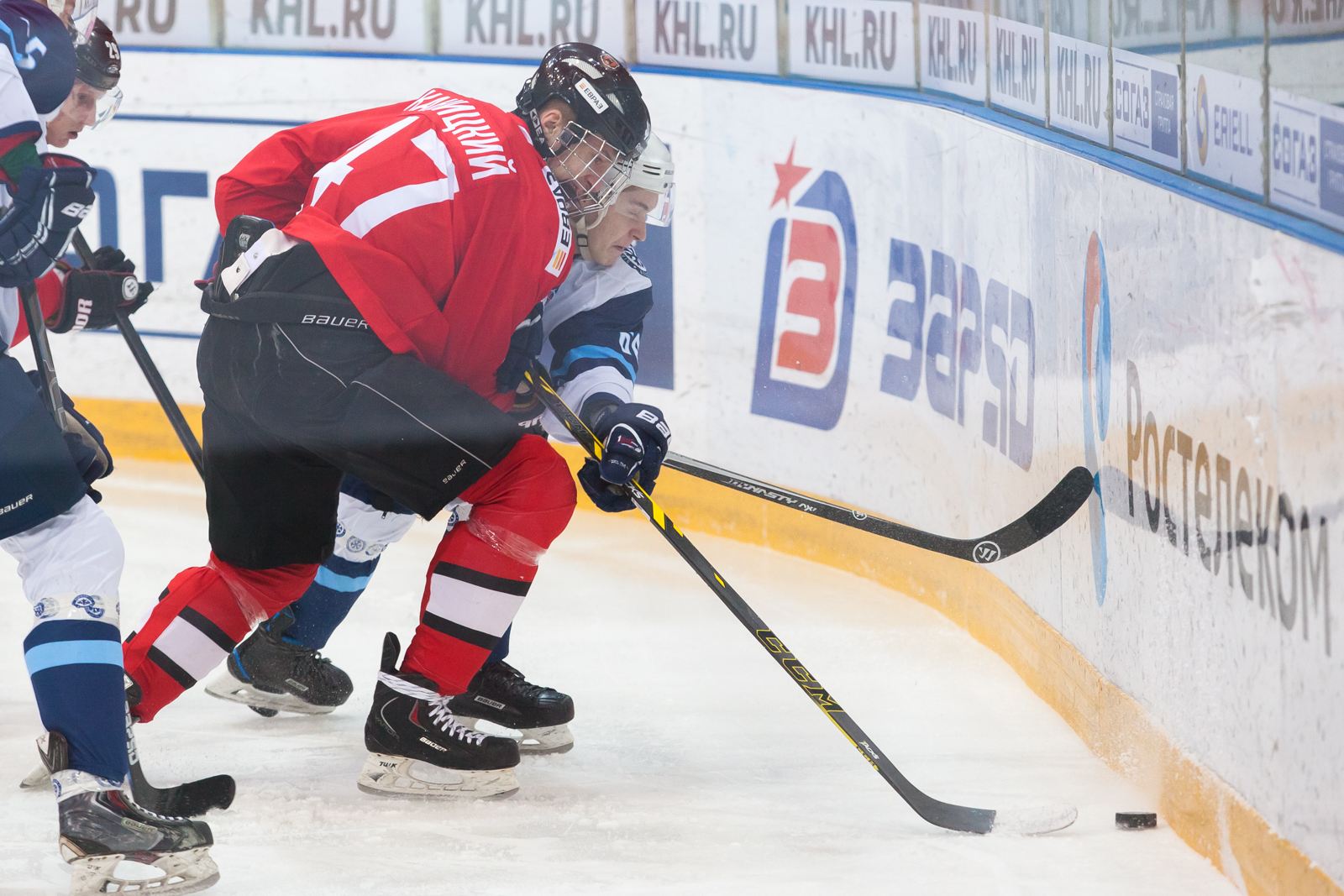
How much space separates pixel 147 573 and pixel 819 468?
1.52m

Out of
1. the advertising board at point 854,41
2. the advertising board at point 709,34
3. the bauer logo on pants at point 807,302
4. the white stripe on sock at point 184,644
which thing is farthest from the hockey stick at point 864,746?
the advertising board at point 709,34

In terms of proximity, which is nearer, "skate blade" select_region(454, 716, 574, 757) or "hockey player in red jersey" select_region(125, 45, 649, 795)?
"hockey player in red jersey" select_region(125, 45, 649, 795)

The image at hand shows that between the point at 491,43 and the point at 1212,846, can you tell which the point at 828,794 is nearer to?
the point at 1212,846

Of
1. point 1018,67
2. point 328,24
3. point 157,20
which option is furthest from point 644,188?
point 157,20

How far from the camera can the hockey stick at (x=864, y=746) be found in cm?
196

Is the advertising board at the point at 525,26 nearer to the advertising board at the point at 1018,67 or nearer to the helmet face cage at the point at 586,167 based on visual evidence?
the advertising board at the point at 1018,67

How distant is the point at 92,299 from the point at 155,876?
0.92 m

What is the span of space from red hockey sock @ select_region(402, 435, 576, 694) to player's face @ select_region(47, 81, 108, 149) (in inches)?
30.2

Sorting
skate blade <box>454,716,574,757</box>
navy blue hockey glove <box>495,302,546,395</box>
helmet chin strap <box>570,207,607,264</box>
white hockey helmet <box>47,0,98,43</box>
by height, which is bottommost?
skate blade <box>454,716,574,757</box>

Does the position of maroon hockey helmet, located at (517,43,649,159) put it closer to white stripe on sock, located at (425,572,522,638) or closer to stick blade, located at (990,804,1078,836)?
white stripe on sock, located at (425,572,522,638)

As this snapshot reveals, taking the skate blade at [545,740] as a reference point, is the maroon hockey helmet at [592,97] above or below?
above

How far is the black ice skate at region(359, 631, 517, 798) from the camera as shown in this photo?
2092 millimetres

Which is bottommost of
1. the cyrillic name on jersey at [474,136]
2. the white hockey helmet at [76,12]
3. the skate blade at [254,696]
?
the skate blade at [254,696]

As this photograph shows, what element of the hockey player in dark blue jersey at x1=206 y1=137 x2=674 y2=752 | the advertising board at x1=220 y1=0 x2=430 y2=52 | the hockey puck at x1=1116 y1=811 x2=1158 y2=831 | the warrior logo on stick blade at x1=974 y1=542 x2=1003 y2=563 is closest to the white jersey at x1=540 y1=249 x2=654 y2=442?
the hockey player in dark blue jersey at x1=206 y1=137 x2=674 y2=752
